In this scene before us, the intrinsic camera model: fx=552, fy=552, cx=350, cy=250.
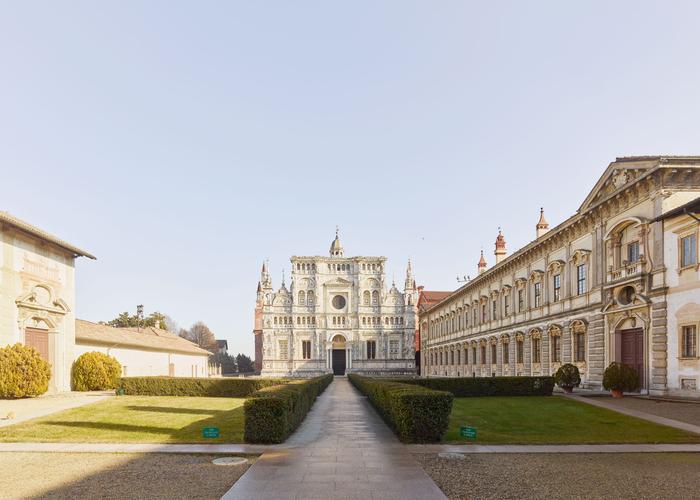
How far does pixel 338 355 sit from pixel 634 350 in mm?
64907

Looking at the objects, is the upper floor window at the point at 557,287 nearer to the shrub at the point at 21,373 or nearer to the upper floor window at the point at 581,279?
the upper floor window at the point at 581,279

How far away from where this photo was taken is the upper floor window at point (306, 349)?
291 ft

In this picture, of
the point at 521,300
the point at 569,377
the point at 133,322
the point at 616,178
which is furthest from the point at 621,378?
the point at 133,322

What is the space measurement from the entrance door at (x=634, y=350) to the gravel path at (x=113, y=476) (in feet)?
74.4

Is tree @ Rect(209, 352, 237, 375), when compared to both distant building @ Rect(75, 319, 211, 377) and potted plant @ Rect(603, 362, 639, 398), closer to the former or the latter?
distant building @ Rect(75, 319, 211, 377)

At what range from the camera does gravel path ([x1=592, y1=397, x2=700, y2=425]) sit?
1959cm

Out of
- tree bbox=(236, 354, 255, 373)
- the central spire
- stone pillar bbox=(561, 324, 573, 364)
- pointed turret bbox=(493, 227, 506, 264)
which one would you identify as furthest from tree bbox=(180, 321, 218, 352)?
stone pillar bbox=(561, 324, 573, 364)

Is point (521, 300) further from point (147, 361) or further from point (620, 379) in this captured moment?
point (147, 361)

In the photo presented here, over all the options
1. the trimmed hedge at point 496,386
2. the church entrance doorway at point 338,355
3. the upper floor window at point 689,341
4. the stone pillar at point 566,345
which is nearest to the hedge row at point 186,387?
the trimmed hedge at point 496,386

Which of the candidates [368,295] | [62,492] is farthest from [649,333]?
[368,295]

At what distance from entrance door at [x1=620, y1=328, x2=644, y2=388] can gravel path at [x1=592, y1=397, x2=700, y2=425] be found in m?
2.07

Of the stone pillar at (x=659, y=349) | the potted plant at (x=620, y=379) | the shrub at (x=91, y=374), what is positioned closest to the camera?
the stone pillar at (x=659, y=349)

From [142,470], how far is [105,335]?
3577 cm

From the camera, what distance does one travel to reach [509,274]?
4834 centimetres
